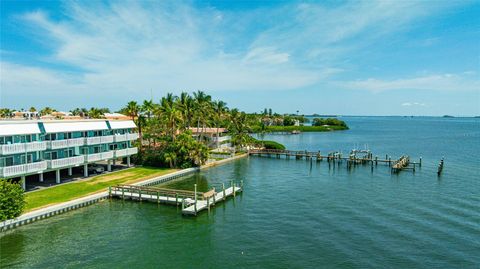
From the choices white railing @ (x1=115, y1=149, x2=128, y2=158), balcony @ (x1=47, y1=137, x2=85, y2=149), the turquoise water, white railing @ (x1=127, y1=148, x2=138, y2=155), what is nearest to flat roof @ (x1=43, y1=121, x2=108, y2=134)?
balcony @ (x1=47, y1=137, x2=85, y2=149)

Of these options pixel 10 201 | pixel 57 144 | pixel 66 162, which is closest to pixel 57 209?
pixel 10 201

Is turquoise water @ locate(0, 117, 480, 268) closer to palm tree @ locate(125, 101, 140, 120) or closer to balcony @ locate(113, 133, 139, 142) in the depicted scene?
balcony @ locate(113, 133, 139, 142)

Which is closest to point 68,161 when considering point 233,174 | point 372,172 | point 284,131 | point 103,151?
point 103,151

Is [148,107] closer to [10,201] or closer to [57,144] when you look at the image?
[57,144]

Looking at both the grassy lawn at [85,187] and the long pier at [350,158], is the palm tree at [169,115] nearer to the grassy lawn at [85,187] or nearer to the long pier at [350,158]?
the grassy lawn at [85,187]

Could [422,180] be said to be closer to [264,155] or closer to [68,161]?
[264,155]
